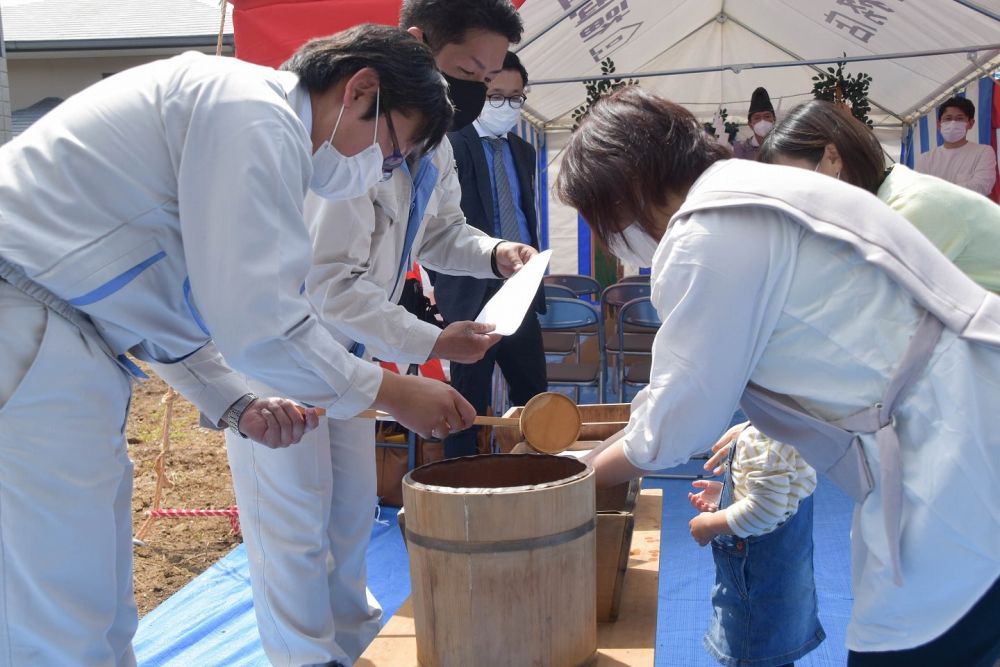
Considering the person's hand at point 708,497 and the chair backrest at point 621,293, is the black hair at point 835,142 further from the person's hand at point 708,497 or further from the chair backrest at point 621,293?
the chair backrest at point 621,293

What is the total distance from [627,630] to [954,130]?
667 cm

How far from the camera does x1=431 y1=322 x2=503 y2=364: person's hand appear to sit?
6.89 ft

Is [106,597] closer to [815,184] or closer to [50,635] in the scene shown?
[50,635]

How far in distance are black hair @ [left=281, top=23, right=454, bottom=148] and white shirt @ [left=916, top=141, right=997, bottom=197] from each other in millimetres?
6186

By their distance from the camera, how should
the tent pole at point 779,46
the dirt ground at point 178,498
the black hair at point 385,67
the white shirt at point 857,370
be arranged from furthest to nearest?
the tent pole at point 779,46 → the dirt ground at point 178,498 → the black hair at point 385,67 → the white shirt at point 857,370

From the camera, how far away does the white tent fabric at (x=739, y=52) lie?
6.59 m

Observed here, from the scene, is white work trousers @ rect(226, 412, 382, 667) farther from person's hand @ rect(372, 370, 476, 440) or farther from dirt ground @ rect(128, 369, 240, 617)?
dirt ground @ rect(128, 369, 240, 617)

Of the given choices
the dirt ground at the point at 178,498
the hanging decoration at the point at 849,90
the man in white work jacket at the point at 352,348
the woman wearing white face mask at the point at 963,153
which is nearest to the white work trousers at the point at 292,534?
the man in white work jacket at the point at 352,348

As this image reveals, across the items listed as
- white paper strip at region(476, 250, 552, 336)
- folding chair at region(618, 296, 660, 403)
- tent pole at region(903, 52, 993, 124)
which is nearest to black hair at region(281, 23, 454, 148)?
white paper strip at region(476, 250, 552, 336)

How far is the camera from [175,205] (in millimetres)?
1334

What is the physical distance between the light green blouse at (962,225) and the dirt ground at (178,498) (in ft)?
9.14

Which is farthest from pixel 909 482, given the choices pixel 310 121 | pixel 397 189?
pixel 397 189

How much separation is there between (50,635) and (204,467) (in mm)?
4102

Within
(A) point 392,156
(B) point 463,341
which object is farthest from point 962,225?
(A) point 392,156
